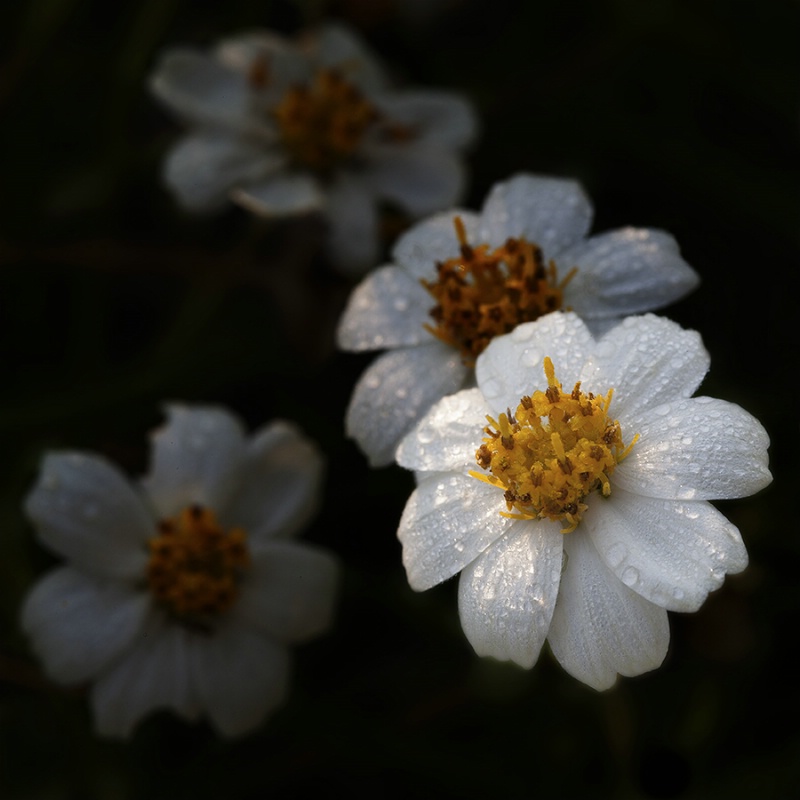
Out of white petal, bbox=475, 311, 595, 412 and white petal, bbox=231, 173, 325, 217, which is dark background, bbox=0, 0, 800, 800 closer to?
white petal, bbox=231, 173, 325, 217

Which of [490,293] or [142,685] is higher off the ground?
[490,293]

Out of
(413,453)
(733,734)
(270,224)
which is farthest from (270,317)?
(733,734)

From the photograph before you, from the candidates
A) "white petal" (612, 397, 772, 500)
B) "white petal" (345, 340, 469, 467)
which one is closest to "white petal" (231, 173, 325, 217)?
"white petal" (345, 340, 469, 467)

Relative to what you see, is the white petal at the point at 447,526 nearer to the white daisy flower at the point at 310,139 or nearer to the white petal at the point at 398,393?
the white petal at the point at 398,393

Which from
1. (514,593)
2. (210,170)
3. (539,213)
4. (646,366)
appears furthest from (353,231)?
(514,593)

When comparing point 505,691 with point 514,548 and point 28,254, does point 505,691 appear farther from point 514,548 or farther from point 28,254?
point 28,254

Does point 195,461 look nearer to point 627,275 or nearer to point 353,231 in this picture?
point 353,231
